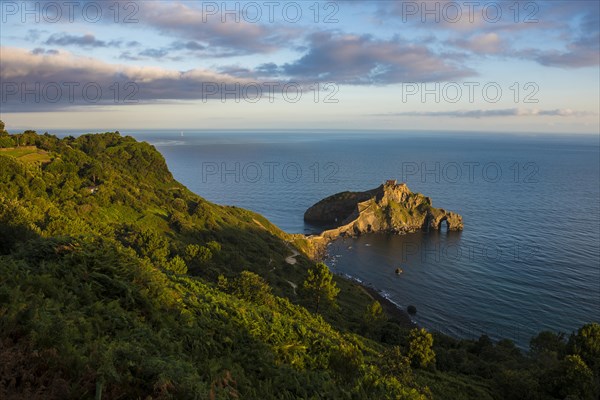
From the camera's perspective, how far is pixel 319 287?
4762 centimetres

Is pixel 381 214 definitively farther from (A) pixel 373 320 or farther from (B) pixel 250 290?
(B) pixel 250 290

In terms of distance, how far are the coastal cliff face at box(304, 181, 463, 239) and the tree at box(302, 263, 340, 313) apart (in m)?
87.9

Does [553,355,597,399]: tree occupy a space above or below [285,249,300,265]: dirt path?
above

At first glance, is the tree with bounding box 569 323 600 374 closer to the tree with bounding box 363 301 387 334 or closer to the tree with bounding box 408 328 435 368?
the tree with bounding box 408 328 435 368

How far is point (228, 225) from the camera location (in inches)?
3770

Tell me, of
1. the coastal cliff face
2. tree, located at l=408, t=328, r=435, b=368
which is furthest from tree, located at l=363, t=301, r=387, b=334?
the coastal cliff face

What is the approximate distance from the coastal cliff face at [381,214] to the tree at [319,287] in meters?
87.9

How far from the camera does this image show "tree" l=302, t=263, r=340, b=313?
4766cm

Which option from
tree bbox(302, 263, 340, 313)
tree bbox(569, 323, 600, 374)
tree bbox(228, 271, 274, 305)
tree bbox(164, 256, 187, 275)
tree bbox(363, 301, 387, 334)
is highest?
tree bbox(164, 256, 187, 275)

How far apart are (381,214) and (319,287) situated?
106 m

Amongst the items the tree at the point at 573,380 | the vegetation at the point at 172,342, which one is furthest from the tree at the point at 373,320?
the tree at the point at 573,380

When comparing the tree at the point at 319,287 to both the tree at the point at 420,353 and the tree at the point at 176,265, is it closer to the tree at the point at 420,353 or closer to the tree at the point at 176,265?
the tree at the point at 420,353

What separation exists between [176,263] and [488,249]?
106535 mm

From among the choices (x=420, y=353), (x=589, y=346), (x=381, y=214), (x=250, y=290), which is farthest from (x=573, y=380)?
(x=381, y=214)
